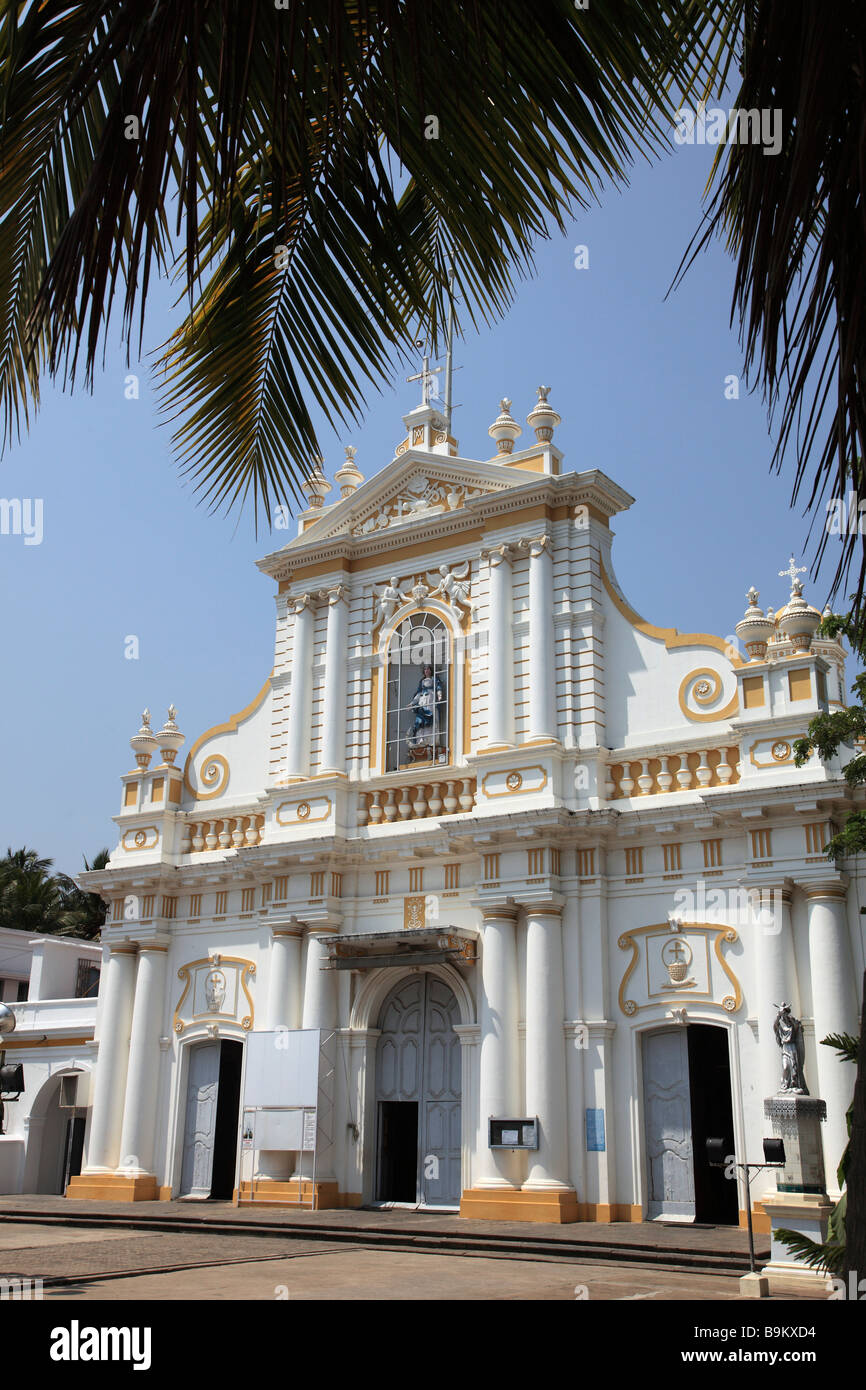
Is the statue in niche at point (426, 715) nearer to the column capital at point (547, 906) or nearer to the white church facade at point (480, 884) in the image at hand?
the white church facade at point (480, 884)

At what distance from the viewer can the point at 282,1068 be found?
62.6 ft

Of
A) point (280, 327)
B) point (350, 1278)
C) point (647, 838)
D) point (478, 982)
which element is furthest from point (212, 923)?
point (280, 327)

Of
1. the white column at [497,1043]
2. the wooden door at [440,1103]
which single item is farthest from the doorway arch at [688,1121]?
the wooden door at [440,1103]

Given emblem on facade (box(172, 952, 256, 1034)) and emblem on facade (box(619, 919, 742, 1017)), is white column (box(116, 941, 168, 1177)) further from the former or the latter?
emblem on facade (box(619, 919, 742, 1017))

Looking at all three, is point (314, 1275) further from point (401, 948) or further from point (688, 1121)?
point (401, 948)

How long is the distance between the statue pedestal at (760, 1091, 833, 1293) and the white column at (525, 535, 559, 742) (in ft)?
22.7

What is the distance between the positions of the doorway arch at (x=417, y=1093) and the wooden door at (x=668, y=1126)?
10.0ft

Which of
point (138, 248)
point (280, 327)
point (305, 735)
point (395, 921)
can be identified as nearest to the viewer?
point (138, 248)

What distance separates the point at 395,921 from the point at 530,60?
1714cm

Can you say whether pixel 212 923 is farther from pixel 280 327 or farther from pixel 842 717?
pixel 280 327

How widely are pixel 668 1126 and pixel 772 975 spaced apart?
2654 mm

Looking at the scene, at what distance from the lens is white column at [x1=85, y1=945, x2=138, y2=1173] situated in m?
21.1

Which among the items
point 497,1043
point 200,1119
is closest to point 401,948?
point 497,1043

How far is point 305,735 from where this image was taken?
70.2 ft
